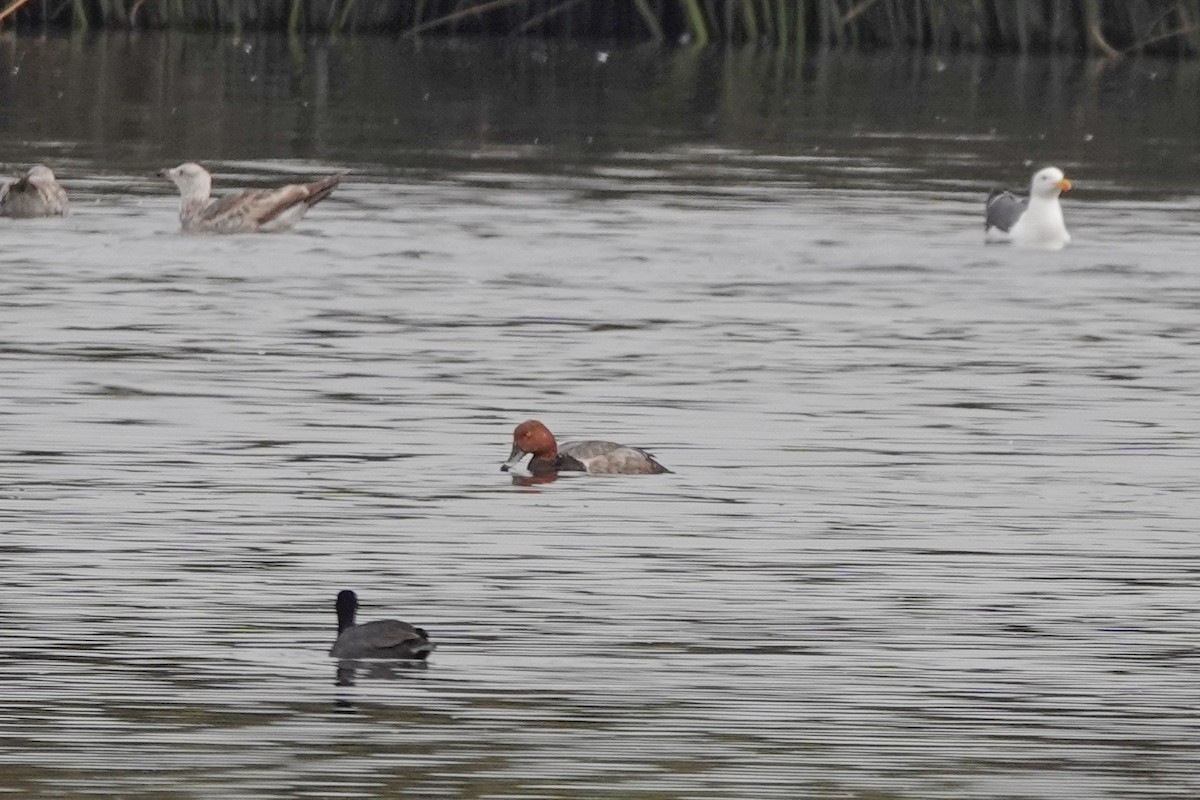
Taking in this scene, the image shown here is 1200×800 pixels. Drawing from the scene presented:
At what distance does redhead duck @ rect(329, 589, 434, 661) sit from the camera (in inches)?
327

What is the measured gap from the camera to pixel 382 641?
27.2 feet

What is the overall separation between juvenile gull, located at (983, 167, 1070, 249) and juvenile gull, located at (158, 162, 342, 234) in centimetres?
384

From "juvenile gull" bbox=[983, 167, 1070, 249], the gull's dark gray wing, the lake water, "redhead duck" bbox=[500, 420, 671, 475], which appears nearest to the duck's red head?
"redhead duck" bbox=[500, 420, 671, 475]

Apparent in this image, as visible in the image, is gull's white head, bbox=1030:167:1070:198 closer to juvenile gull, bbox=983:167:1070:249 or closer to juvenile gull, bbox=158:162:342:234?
juvenile gull, bbox=983:167:1070:249

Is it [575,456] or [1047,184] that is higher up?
[1047,184]

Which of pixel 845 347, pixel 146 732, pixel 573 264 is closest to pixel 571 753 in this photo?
pixel 146 732

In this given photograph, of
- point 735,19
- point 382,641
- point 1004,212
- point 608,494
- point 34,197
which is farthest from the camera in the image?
point 735,19

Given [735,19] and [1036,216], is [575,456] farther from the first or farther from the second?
[735,19]

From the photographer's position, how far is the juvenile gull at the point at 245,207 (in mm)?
19609

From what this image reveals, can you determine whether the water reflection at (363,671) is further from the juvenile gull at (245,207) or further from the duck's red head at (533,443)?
A: the juvenile gull at (245,207)

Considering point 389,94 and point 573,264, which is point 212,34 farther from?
point 573,264

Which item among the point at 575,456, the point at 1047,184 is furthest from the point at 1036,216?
the point at 575,456

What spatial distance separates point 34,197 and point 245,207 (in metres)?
1.27

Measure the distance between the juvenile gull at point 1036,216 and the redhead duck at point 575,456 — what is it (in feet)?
27.9
